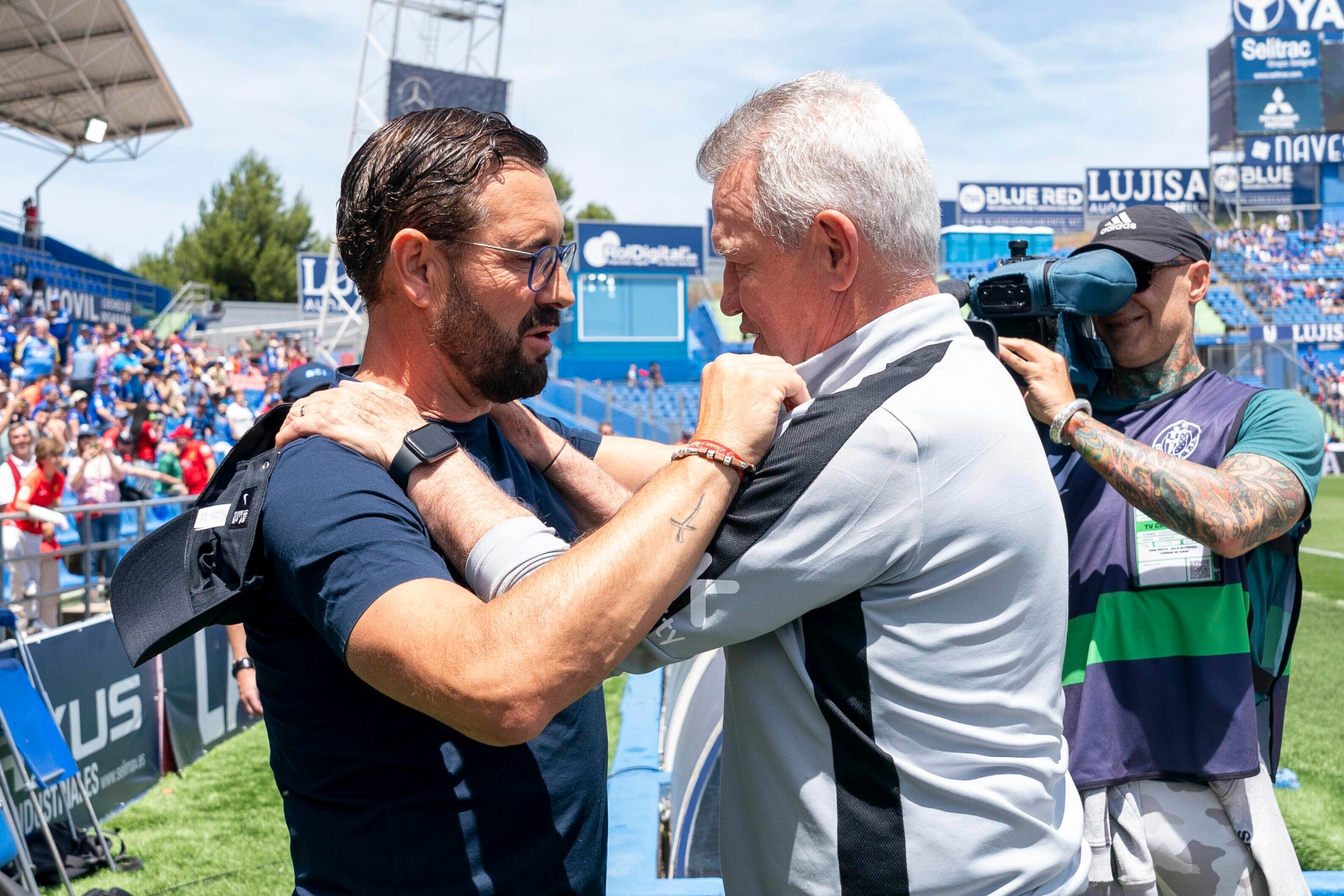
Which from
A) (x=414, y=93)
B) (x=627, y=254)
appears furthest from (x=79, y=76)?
(x=627, y=254)

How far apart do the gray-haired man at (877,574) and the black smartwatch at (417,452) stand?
18cm

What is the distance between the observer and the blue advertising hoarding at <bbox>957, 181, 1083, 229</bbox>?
46031 millimetres

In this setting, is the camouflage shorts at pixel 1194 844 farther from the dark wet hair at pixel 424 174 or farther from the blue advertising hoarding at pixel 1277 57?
the blue advertising hoarding at pixel 1277 57

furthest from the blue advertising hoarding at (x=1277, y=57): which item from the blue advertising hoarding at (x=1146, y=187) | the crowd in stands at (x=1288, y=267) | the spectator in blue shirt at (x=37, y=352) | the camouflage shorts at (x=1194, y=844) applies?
the camouflage shorts at (x=1194, y=844)

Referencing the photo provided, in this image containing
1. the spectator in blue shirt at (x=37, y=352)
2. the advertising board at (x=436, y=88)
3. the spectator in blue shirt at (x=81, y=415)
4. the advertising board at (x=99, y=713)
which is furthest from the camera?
the advertising board at (x=436, y=88)

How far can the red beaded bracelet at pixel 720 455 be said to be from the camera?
1.33 meters

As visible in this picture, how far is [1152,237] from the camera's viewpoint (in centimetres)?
237

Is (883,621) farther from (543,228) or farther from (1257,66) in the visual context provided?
(1257,66)

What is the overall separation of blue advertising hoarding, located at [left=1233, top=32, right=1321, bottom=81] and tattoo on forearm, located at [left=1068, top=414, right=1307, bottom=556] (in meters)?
48.1

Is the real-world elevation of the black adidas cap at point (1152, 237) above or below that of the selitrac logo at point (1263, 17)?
below

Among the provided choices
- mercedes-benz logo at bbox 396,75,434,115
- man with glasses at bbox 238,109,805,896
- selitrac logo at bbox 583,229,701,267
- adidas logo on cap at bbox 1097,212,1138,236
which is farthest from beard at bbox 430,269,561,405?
selitrac logo at bbox 583,229,701,267

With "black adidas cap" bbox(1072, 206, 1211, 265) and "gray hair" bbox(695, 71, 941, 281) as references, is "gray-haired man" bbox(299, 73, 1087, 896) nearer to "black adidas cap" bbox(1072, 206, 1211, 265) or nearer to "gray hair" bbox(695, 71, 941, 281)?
"gray hair" bbox(695, 71, 941, 281)

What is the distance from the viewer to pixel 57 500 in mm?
8328

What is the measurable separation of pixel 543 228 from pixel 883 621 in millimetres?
921
